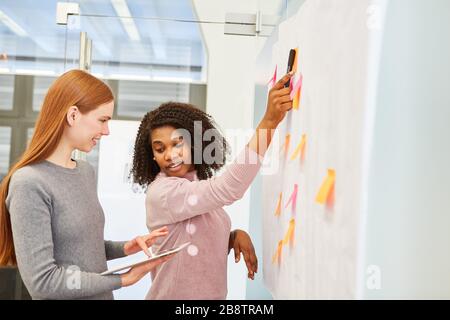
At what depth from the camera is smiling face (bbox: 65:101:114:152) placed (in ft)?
3.16

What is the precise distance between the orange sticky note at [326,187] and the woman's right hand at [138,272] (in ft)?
1.40

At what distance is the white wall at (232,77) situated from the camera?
108 cm

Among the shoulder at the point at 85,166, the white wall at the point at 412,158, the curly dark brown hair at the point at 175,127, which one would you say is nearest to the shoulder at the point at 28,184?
the shoulder at the point at 85,166

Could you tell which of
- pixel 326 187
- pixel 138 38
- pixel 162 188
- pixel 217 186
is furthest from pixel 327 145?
pixel 138 38

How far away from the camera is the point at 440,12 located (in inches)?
27.2

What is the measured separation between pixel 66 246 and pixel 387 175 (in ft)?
2.04

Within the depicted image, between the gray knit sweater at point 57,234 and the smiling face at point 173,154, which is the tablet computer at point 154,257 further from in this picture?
the smiling face at point 173,154

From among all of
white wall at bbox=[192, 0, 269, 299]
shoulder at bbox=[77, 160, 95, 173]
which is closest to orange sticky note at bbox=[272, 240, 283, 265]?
white wall at bbox=[192, 0, 269, 299]

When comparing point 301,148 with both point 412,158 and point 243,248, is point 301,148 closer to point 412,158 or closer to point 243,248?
point 412,158

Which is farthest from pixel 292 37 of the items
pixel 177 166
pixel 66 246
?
pixel 66 246

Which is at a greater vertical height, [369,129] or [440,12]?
[440,12]

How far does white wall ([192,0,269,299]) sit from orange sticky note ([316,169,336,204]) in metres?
0.36

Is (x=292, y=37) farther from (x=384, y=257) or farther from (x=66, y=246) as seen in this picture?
(x=66, y=246)

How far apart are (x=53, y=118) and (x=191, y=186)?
326 millimetres
